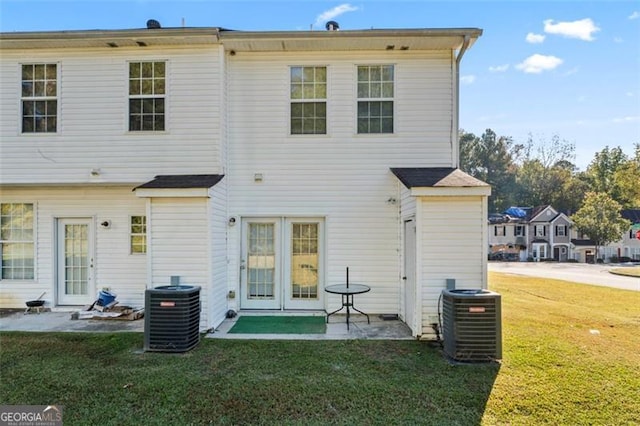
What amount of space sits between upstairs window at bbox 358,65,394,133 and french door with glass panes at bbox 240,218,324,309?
2.33 meters

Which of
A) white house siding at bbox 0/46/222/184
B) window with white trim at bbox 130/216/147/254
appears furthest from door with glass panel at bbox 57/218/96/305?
white house siding at bbox 0/46/222/184

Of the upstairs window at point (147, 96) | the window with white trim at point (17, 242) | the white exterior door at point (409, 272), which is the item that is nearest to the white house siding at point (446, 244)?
the white exterior door at point (409, 272)

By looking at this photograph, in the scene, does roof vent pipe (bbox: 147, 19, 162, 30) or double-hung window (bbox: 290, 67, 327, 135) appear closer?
roof vent pipe (bbox: 147, 19, 162, 30)

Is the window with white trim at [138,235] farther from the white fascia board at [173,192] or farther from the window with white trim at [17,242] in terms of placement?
the window with white trim at [17,242]

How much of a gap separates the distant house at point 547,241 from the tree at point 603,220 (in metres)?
1.81

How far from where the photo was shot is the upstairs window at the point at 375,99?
7094mm

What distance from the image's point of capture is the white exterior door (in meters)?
5.93

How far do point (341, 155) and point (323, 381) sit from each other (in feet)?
14.4

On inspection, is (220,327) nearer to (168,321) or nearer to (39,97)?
(168,321)

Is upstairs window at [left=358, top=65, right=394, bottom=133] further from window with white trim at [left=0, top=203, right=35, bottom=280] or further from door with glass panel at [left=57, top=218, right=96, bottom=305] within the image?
window with white trim at [left=0, top=203, right=35, bottom=280]

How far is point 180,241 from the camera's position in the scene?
5.95 m

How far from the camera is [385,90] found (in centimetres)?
710

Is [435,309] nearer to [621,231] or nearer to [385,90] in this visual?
[385,90]

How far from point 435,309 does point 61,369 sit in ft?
17.4
